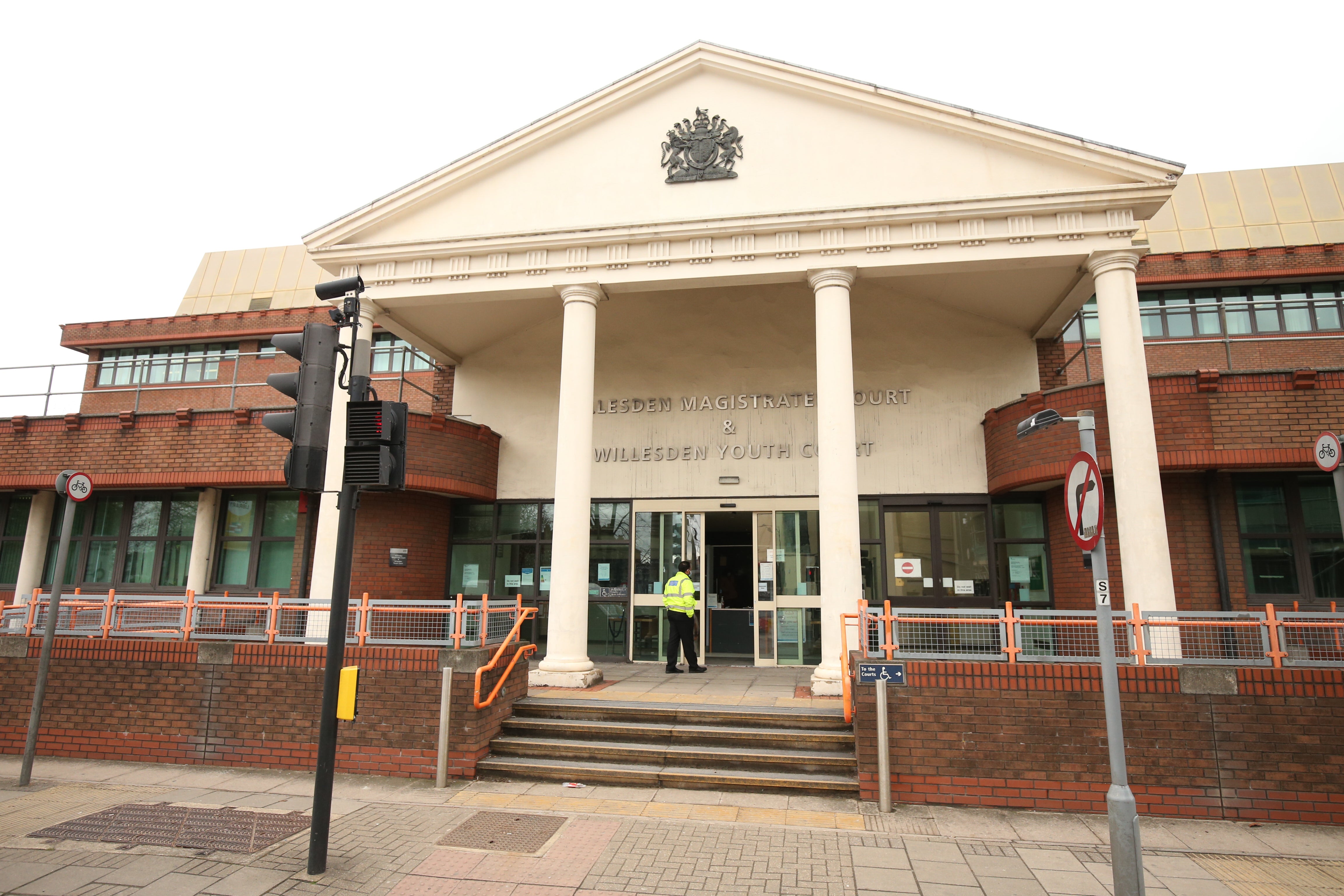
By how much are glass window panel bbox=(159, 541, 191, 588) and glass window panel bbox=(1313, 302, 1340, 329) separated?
2366 cm

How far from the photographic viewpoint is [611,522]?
1416 cm

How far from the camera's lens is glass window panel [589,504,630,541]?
46.1 ft

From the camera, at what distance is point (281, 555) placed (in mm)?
14484

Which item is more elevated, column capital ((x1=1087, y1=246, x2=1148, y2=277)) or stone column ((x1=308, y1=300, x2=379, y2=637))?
column capital ((x1=1087, y1=246, x2=1148, y2=277))

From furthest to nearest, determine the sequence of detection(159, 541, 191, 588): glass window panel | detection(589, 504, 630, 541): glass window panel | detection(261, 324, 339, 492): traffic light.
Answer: detection(159, 541, 191, 588): glass window panel
detection(589, 504, 630, 541): glass window panel
detection(261, 324, 339, 492): traffic light

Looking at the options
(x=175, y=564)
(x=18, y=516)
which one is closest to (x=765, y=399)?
(x=175, y=564)

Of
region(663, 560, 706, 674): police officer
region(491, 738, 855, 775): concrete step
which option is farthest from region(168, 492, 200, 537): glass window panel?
region(491, 738, 855, 775): concrete step

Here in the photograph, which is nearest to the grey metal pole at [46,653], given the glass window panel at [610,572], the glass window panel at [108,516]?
the glass window panel at [610,572]

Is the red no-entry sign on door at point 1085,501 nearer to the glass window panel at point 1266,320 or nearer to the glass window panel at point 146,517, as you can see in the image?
the glass window panel at point 1266,320

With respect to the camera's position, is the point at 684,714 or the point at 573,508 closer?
the point at 684,714

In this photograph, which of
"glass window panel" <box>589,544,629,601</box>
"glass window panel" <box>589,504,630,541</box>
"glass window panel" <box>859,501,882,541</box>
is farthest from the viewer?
"glass window panel" <box>589,504,630,541</box>

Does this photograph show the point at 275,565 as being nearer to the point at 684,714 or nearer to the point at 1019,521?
the point at 684,714

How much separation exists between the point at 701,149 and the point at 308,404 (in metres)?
7.83

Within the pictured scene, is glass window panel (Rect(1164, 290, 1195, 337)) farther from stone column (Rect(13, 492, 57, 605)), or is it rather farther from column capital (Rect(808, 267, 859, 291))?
stone column (Rect(13, 492, 57, 605))
